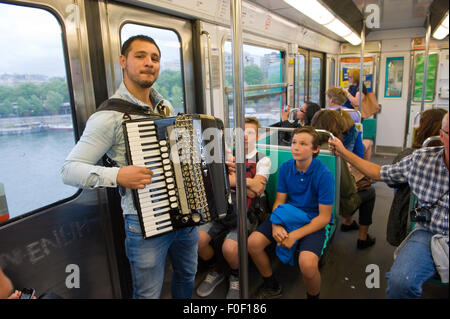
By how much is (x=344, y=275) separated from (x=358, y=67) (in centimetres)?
648

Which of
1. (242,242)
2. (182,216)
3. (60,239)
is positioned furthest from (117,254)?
(242,242)

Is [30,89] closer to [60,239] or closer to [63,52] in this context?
[63,52]

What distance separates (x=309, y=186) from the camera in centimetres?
248

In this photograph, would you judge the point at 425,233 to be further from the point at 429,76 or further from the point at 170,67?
the point at 429,76

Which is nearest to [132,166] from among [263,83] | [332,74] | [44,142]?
[44,142]

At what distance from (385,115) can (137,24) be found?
7351mm

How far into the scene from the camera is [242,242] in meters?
1.35

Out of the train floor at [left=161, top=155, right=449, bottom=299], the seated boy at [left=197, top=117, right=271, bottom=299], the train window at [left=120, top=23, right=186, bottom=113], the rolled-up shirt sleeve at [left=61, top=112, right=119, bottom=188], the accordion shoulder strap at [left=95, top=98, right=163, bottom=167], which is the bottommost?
the train floor at [left=161, top=155, right=449, bottom=299]

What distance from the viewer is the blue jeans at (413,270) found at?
4.63ft

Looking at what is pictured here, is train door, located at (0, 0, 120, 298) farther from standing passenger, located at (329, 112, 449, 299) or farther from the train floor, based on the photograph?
standing passenger, located at (329, 112, 449, 299)

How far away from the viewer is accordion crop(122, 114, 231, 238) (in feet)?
5.26

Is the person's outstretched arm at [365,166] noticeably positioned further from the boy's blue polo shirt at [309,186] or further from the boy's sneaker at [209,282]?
the boy's sneaker at [209,282]

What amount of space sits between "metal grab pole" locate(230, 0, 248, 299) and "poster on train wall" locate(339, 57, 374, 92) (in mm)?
7499

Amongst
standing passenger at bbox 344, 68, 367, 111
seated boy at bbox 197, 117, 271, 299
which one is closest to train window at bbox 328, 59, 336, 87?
standing passenger at bbox 344, 68, 367, 111
